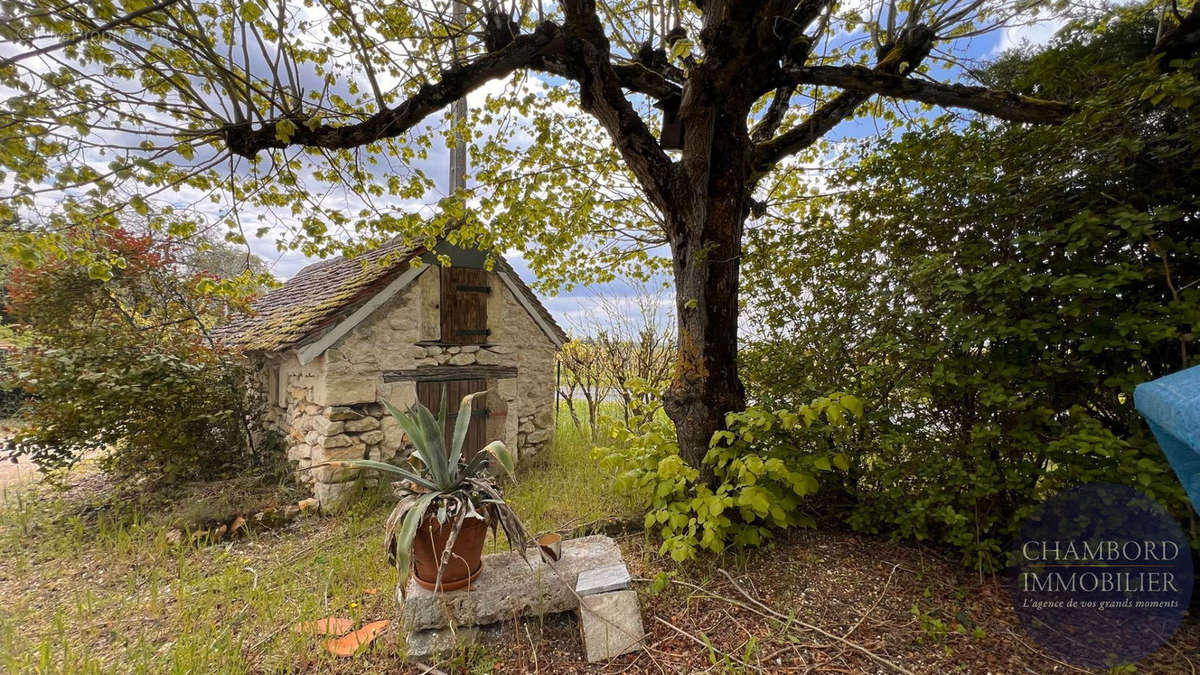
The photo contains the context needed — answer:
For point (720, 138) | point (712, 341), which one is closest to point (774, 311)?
point (712, 341)

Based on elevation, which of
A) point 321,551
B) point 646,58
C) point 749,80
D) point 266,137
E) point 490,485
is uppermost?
point 646,58

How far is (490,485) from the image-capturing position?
8.52ft

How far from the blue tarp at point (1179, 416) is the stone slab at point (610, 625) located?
2.13 meters

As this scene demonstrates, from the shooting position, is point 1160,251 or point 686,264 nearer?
point 1160,251

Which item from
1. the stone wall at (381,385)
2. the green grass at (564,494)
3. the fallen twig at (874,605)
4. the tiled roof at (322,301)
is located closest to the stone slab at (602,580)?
the green grass at (564,494)

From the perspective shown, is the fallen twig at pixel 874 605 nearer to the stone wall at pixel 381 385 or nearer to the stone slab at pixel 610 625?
the stone slab at pixel 610 625

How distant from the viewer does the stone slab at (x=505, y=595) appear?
224 cm

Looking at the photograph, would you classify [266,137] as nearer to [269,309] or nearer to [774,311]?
[774,311]

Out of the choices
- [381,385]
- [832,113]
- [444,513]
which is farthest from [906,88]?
[381,385]

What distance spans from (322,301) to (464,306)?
1725 mm

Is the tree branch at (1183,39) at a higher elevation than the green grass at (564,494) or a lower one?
higher

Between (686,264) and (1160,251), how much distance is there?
224cm

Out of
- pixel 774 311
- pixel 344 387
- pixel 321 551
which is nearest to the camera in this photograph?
pixel 774 311

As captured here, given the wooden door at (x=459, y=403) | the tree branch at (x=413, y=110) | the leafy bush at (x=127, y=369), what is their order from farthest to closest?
the wooden door at (x=459, y=403) < the leafy bush at (x=127, y=369) < the tree branch at (x=413, y=110)
